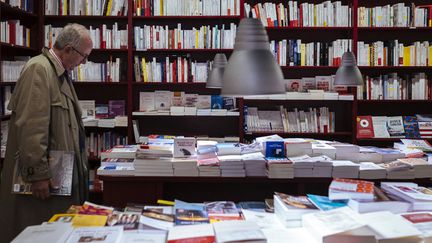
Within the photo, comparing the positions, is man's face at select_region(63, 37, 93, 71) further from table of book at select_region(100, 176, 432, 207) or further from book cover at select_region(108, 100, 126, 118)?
book cover at select_region(108, 100, 126, 118)

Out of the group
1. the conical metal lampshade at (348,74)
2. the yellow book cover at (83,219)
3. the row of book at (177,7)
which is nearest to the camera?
the yellow book cover at (83,219)

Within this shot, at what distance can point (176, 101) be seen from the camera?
5.18 m

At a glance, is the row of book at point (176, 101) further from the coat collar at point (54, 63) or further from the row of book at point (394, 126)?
the coat collar at point (54, 63)

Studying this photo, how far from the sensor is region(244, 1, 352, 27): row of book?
5059 mm

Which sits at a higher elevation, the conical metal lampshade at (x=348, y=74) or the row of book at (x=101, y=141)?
the conical metal lampshade at (x=348, y=74)

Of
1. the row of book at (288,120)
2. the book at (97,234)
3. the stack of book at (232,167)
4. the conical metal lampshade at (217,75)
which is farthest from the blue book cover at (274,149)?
the row of book at (288,120)

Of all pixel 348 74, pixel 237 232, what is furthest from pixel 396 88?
pixel 237 232

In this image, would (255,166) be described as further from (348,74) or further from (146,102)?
(146,102)

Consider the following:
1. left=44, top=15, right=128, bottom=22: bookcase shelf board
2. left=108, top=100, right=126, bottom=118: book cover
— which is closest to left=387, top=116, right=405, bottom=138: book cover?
left=108, top=100, right=126, bottom=118: book cover

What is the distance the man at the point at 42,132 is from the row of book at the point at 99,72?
7.25 feet

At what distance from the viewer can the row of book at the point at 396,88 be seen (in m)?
5.11

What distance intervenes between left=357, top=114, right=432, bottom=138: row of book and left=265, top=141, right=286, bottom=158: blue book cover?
7.41 ft

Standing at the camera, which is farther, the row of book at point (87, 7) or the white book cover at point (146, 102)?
the white book cover at point (146, 102)

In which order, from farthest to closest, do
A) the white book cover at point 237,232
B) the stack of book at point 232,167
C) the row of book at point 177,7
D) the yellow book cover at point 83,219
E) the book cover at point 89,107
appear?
the book cover at point 89,107 < the row of book at point 177,7 < the stack of book at point 232,167 < the yellow book cover at point 83,219 < the white book cover at point 237,232
